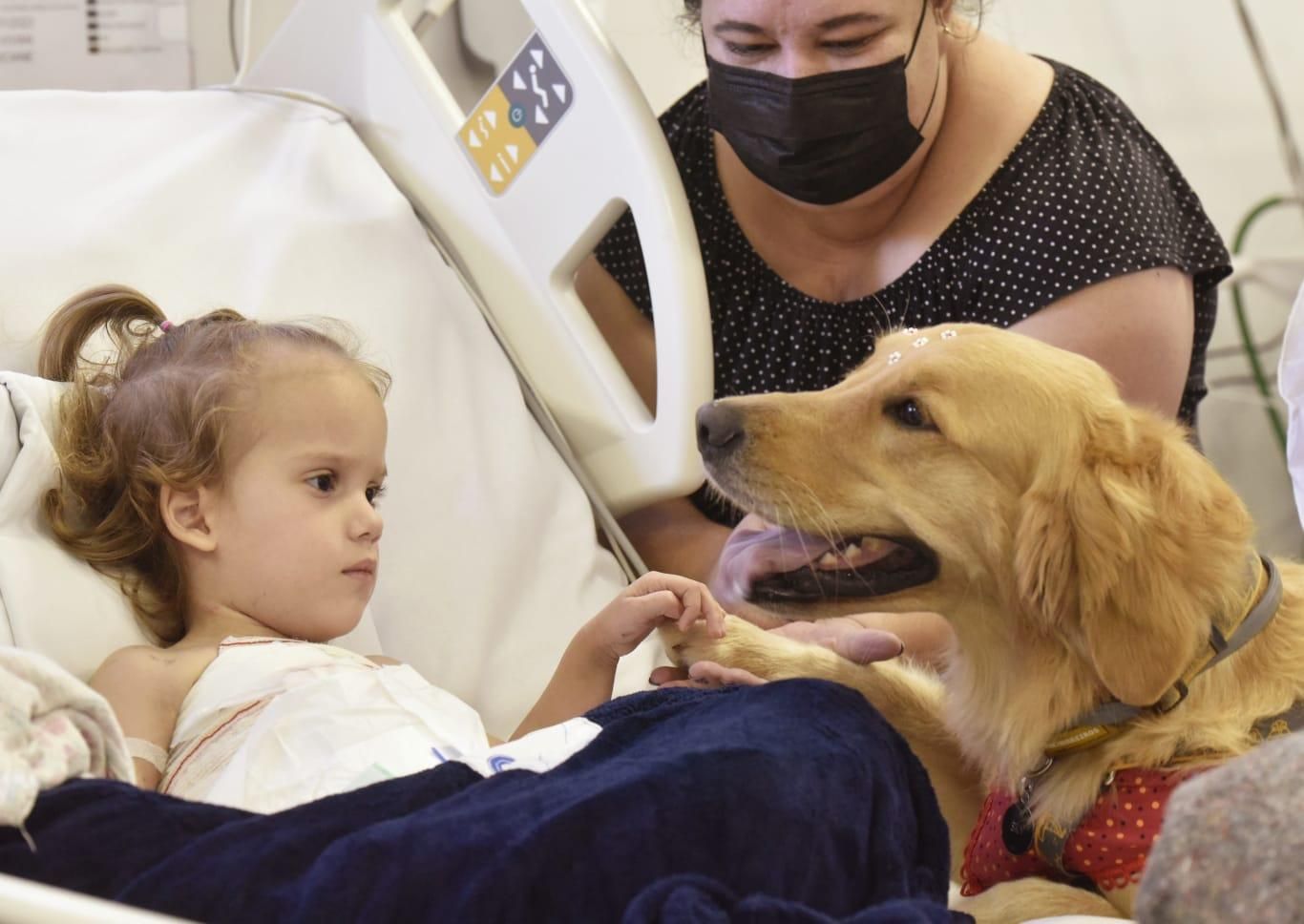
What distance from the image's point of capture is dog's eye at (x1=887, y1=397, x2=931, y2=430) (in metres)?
1.47

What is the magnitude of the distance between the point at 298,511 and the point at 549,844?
2.22 ft

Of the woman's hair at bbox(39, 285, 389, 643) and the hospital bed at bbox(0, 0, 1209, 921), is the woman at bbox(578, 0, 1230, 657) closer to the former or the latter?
the hospital bed at bbox(0, 0, 1209, 921)

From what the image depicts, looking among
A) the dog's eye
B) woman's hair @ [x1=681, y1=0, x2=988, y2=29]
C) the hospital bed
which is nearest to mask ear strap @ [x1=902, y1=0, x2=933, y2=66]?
woman's hair @ [x1=681, y1=0, x2=988, y2=29]

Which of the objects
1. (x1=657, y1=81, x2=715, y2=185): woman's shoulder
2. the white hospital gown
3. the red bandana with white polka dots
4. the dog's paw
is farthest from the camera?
(x1=657, y1=81, x2=715, y2=185): woman's shoulder

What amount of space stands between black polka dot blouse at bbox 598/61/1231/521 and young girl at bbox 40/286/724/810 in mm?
739

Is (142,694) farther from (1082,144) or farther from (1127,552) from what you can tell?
(1082,144)

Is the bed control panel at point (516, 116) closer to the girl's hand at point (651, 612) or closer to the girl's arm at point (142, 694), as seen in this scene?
the girl's hand at point (651, 612)

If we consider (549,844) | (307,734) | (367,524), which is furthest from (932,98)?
(549,844)

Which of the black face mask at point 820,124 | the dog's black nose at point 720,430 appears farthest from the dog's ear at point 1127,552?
the black face mask at point 820,124

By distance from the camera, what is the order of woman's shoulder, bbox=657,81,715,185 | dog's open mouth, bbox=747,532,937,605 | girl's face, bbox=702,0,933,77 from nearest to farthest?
dog's open mouth, bbox=747,532,937,605
girl's face, bbox=702,0,933,77
woman's shoulder, bbox=657,81,715,185

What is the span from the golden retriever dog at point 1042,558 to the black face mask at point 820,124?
→ 0.57 meters

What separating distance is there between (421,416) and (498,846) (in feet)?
3.83

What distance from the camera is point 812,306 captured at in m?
2.20

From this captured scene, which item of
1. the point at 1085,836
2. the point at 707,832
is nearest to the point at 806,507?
the point at 1085,836
